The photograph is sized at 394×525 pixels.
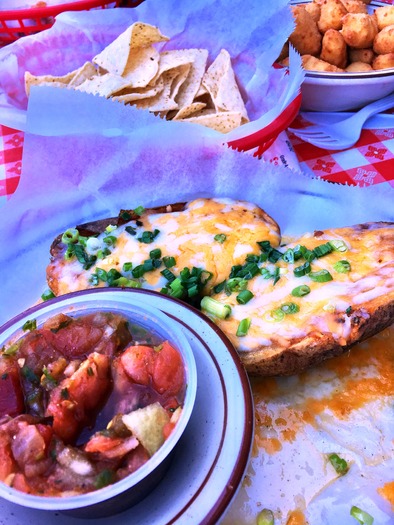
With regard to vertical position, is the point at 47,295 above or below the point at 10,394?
below

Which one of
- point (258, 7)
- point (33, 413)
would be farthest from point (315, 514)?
point (258, 7)

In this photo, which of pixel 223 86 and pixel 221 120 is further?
pixel 223 86

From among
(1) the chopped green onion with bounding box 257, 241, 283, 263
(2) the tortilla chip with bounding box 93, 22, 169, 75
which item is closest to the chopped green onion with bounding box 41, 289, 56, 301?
(1) the chopped green onion with bounding box 257, 241, 283, 263

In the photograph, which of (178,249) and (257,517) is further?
(178,249)

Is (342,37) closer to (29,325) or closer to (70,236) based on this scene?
(70,236)

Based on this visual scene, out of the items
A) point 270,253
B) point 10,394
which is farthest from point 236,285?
point 10,394

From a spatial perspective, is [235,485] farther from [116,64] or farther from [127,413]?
[116,64]

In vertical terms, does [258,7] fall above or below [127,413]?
above
